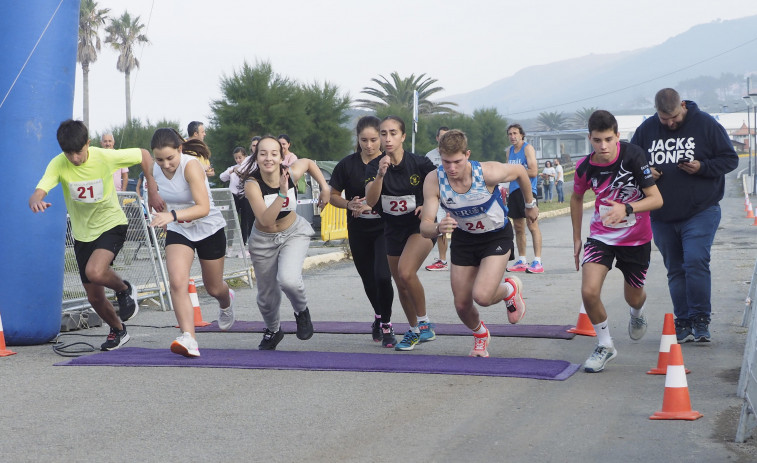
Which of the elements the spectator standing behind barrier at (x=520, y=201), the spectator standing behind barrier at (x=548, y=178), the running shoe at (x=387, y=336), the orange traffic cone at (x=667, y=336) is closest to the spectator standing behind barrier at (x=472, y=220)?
the running shoe at (x=387, y=336)

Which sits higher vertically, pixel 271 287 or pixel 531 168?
pixel 531 168

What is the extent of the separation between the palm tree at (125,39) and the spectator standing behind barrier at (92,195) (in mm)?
70871

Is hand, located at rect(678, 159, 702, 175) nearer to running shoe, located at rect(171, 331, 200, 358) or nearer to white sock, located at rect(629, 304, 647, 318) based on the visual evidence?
white sock, located at rect(629, 304, 647, 318)

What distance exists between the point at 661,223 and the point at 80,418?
5132mm

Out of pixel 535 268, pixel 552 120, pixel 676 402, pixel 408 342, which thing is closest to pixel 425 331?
pixel 408 342

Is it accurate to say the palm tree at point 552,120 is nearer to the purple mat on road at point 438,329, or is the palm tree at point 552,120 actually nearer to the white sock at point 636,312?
the purple mat on road at point 438,329

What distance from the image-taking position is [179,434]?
17.7 feet

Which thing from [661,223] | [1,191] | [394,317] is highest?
[1,191]

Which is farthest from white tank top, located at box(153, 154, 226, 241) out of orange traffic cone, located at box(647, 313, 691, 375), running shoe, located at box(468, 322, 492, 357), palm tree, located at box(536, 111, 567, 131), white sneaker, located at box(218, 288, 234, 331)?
palm tree, located at box(536, 111, 567, 131)

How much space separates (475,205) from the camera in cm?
747

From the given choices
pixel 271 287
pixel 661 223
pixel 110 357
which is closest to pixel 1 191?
pixel 110 357

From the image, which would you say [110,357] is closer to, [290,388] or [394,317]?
[290,388]

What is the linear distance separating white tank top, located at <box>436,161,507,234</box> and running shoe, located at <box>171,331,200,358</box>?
2.31 meters

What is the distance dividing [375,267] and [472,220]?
1243 mm
